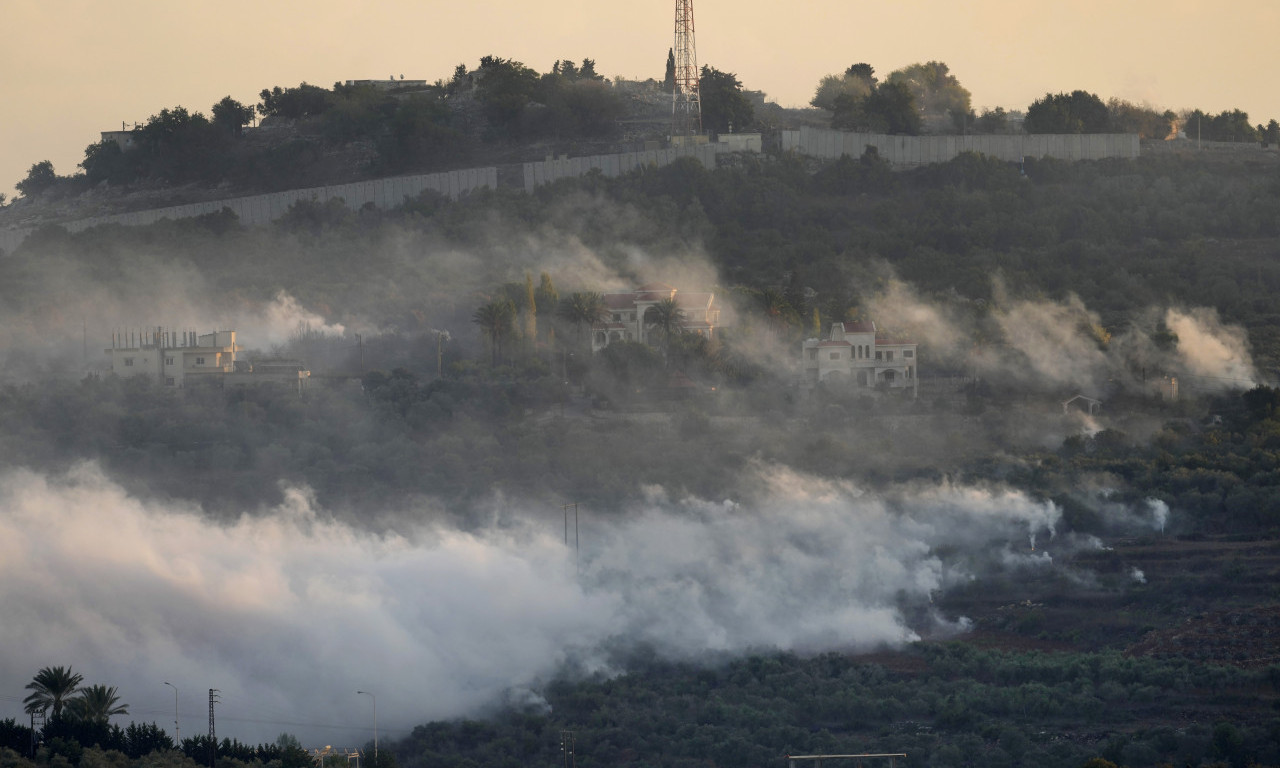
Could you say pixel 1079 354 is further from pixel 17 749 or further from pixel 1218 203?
pixel 17 749

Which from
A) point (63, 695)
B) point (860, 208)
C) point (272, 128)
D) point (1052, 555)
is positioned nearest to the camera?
point (63, 695)

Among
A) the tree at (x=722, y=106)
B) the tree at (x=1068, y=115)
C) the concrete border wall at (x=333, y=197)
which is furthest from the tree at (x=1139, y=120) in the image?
the concrete border wall at (x=333, y=197)

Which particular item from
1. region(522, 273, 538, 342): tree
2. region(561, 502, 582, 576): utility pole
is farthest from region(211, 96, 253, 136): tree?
region(561, 502, 582, 576): utility pole

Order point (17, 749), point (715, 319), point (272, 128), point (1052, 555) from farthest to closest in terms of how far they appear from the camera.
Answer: point (272, 128) < point (715, 319) < point (1052, 555) < point (17, 749)

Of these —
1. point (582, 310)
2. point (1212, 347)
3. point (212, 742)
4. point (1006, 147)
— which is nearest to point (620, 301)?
point (582, 310)

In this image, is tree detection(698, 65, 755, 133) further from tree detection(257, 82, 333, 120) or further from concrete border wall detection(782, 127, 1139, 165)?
tree detection(257, 82, 333, 120)

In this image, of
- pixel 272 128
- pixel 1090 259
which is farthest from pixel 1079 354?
pixel 272 128
